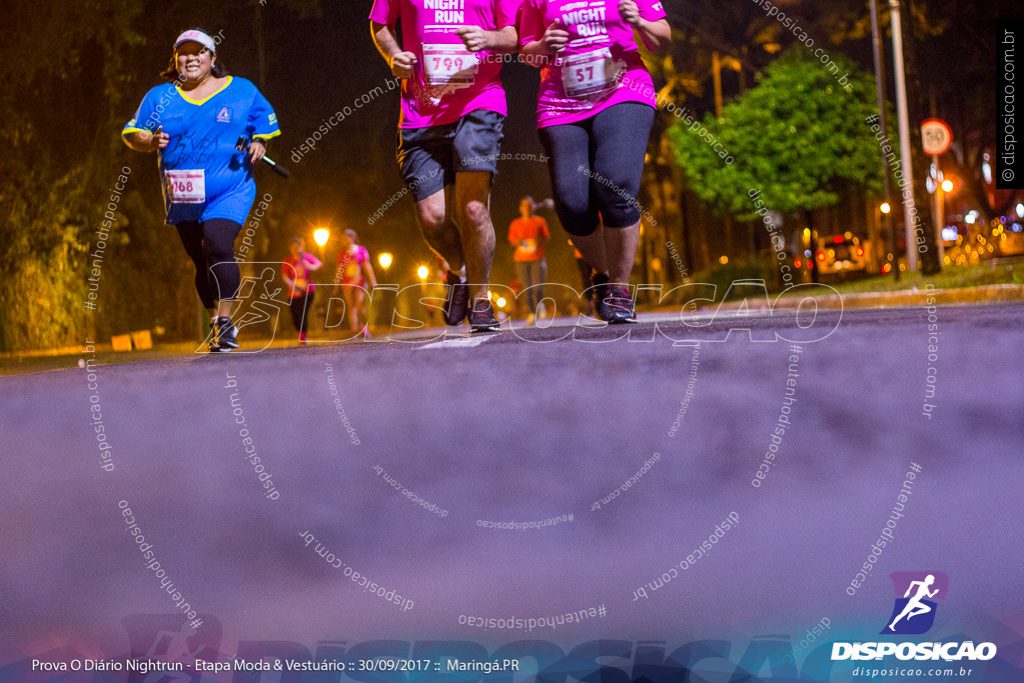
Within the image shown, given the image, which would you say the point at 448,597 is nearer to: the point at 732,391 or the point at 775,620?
the point at 775,620

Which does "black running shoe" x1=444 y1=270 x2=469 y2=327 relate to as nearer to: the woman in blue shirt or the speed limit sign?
the woman in blue shirt

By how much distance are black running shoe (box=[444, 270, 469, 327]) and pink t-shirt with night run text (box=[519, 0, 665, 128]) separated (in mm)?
426

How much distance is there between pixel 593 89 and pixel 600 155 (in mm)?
139

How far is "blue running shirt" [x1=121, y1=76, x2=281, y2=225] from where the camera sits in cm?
201

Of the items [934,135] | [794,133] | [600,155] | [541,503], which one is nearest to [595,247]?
[600,155]

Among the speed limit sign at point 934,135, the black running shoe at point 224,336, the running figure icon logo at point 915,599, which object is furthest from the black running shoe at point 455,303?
the speed limit sign at point 934,135

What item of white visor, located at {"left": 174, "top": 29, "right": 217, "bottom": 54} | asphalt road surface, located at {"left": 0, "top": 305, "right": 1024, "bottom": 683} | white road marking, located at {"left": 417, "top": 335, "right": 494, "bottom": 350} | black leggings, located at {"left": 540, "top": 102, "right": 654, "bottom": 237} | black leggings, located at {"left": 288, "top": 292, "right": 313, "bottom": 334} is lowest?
asphalt road surface, located at {"left": 0, "top": 305, "right": 1024, "bottom": 683}

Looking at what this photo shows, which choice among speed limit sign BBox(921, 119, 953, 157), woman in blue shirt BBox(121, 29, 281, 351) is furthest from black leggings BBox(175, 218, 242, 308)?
speed limit sign BBox(921, 119, 953, 157)

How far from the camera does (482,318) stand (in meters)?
1.93

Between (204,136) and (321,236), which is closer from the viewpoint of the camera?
(204,136)

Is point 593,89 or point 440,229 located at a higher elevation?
point 593,89

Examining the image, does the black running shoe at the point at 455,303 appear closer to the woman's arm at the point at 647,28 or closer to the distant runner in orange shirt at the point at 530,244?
the distant runner in orange shirt at the point at 530,244

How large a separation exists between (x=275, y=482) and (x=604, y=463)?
0.51m

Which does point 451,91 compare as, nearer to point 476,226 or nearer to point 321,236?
point 476,226
